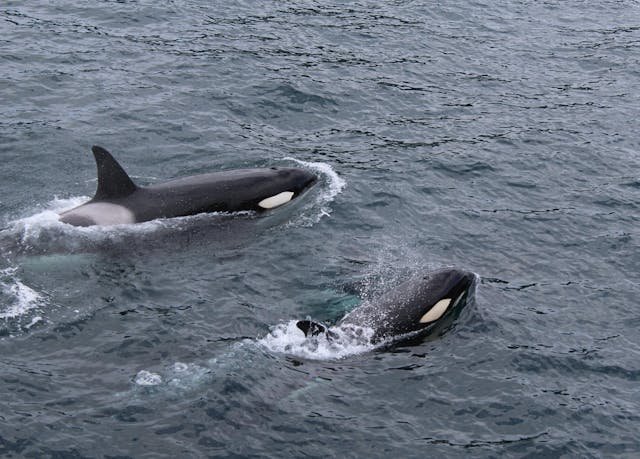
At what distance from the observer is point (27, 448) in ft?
45.2

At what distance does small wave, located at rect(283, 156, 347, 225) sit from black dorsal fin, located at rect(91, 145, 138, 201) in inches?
170

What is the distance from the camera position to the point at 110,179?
2019 centimetres

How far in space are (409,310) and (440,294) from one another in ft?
2.55

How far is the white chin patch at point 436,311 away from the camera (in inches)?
692

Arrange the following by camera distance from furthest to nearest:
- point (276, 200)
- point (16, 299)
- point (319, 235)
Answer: point (276, 200) < point (319, 235) < point (16, 299)

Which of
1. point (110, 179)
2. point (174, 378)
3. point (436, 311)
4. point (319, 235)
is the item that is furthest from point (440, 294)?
point (110, 179)

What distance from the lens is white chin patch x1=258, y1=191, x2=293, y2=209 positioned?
70.8ft

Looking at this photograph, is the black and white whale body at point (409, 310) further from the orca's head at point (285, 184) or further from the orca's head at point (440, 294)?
the orca's head at point (285, 184)

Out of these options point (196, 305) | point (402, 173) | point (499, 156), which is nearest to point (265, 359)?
point (196, 305)

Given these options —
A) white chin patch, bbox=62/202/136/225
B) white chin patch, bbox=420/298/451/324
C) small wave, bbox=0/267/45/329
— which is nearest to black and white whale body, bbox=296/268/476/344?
white chin patch, bbox=420/298/451/324

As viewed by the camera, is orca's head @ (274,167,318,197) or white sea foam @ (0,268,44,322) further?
orca's head @ (274,167,318,197)

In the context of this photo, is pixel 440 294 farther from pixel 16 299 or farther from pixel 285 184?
pixel 16 299

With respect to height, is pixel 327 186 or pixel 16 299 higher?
pixel 327 186

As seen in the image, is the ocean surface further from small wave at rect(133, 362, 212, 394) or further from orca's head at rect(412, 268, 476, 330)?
orca's head at rect(412, 268, 476, 330)
